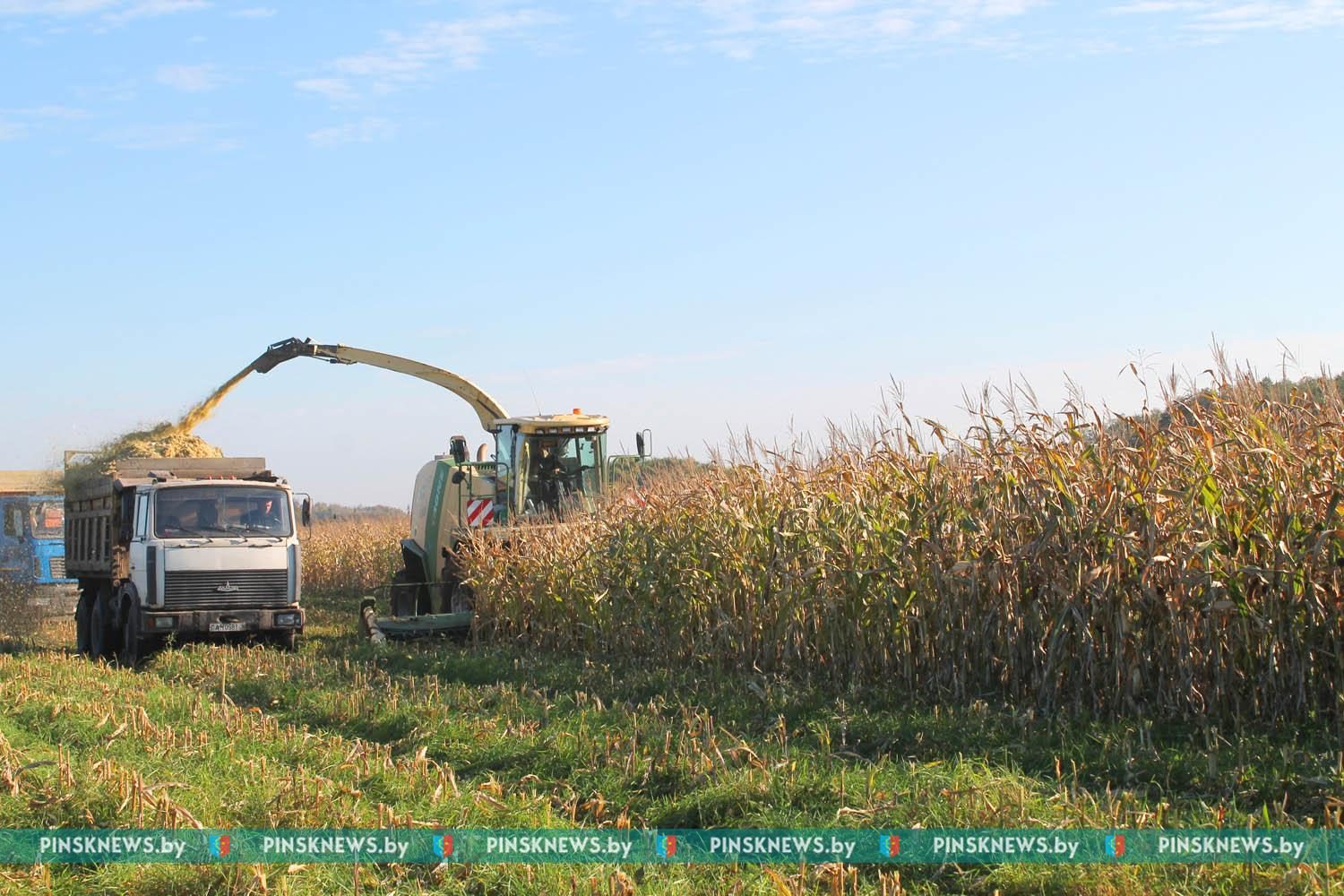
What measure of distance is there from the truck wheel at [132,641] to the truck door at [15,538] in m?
8.42

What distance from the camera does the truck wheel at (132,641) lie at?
13.9 m

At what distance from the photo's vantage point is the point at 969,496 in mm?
8883

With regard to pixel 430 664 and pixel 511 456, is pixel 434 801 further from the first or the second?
pixel 511 456

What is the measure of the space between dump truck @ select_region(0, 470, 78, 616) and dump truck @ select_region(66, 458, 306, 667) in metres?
6.80

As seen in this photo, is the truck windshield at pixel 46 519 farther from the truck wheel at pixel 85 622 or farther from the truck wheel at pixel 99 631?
the truck wheel at pixel 99 631

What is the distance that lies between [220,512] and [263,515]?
507 millimetres

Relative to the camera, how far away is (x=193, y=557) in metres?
13.9

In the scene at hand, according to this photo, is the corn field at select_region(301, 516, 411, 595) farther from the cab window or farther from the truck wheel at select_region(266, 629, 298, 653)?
the truck wheel at select_region(266, 629, 298, 653)

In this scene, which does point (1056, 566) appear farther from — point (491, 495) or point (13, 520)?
point (13, 520)

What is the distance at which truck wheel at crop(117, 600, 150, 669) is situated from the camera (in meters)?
13.9

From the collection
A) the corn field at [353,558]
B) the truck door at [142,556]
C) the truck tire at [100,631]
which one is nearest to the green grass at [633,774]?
the truck door at [142,556]

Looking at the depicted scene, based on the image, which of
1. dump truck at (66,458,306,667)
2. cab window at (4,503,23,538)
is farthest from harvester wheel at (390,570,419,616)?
cab window at (4,503,23,538)

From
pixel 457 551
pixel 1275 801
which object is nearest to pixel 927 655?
pixel 1275 801

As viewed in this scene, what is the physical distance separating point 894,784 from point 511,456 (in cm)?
1047
